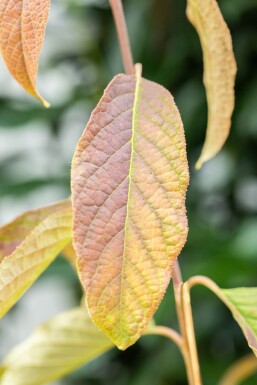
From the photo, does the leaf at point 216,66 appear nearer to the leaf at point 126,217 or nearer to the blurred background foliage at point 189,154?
the leaf at point 126,217

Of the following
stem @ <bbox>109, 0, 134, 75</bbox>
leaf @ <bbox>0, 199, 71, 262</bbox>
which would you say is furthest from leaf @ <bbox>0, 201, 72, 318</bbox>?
stem @ <bbox>109, 0, 134, 75</bbox>

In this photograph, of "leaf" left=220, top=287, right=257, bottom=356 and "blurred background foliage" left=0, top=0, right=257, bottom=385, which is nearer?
"leaf" left=220, top=287, right=257, bottom=356

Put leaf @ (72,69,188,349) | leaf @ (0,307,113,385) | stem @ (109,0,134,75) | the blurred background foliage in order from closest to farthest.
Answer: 1. leaf @ (72,69,188,349)
2. stem @ (109,0,134,75)
3. leaf @ (0,307,113,385)
4. the blurred background foliage

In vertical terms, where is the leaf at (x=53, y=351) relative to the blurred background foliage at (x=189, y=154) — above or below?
above

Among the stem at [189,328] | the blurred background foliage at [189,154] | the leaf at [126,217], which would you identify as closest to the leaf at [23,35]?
the leaf at [126,217]

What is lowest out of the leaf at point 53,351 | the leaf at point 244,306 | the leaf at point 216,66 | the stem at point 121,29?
the leaf at point 53,351

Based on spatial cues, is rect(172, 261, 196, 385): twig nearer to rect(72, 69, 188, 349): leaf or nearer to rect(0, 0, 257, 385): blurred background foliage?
rect(72, 69, 188, 349): leaf

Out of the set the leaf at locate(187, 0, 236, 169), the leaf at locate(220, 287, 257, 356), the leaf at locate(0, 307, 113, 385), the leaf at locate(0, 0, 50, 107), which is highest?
the leaf at locate(0, 0, 50, 107)
